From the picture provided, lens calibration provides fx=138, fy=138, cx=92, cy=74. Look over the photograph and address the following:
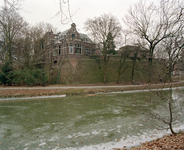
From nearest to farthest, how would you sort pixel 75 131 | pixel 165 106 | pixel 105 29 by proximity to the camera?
pixel 165 106, pixel 75 131, pixel 105 29

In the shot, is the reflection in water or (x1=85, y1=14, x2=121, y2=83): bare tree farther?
(x1=85, y1=14, x2=121, y2=83): bare tree

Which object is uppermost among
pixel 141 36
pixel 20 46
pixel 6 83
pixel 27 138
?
pixel 141 36

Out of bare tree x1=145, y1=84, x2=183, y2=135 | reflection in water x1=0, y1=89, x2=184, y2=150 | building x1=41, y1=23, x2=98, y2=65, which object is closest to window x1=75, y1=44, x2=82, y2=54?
building x1=41, y1=23, x2=98, y2=65

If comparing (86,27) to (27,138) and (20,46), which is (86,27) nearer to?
(20,46)

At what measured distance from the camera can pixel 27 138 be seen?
599cm

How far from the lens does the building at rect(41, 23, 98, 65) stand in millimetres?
28188

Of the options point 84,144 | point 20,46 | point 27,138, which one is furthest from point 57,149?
point 20,46

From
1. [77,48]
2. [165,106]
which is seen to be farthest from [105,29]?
[165,106]

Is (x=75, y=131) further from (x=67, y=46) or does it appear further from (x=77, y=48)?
(x=77, y=48)

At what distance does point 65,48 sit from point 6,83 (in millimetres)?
12535

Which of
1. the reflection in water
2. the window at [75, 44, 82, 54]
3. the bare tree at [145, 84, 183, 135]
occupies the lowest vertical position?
the reflection in water

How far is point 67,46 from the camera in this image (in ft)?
92.8

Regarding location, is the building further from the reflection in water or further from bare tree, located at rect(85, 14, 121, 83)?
the reflection in water

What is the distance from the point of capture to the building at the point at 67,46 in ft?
92.5
